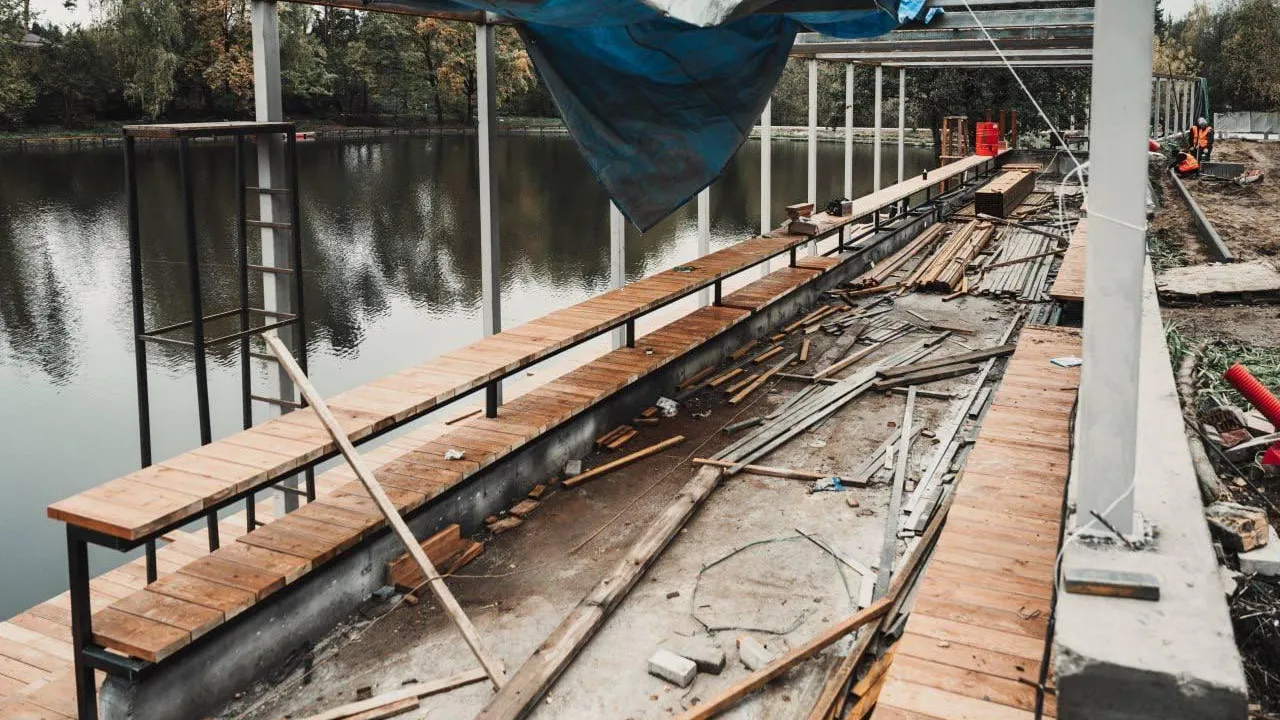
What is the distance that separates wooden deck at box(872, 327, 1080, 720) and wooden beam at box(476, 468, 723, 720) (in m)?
1.37

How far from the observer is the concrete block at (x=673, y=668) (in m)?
4.23

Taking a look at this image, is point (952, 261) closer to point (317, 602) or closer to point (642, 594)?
point (642, 594)

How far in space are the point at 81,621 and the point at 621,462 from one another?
3452 millimetres

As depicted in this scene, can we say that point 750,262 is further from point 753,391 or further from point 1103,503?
point 1103,503

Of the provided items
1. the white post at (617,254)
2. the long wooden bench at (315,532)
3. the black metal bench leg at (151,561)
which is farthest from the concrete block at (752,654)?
the white post at (617,254)

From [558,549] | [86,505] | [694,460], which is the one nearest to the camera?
[86,505]

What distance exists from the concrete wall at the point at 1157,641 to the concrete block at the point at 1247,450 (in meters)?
3.63

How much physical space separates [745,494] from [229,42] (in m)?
40.3

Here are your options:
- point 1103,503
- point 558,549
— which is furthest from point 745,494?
point 1103,503

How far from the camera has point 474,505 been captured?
589cm

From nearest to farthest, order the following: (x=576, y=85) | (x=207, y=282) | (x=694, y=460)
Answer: (x=694, y=460), (x=576, y=85), (x=207, y=282)

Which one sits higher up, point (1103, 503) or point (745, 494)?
point (1103, 503)

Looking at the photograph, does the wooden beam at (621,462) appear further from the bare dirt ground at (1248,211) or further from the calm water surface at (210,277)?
the bare dirt ground at (1248,211)

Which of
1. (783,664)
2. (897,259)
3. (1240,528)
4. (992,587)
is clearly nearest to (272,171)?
(783,664)
